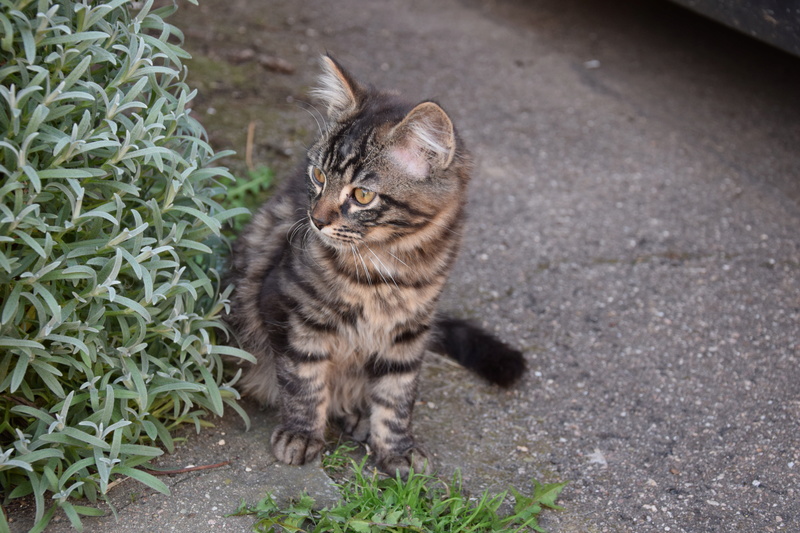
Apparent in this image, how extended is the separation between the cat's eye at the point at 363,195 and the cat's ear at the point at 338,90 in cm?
34

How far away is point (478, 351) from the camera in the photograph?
3523 mm

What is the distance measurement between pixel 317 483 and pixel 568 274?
1.97 meters

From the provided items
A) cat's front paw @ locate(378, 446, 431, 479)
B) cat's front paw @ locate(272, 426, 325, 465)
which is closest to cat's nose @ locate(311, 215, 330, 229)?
cat's front paw @ locate(272, 426, 325, 465)

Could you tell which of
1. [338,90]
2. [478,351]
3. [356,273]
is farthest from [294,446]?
[338,90]

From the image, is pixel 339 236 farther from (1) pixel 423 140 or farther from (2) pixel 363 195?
(1) pixel 423 140

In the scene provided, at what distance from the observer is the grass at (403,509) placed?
8.58 ft

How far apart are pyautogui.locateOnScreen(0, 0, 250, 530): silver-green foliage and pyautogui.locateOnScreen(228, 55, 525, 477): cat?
0.95 feet

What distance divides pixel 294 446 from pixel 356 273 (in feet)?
2.29

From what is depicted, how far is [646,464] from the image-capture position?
3.12m

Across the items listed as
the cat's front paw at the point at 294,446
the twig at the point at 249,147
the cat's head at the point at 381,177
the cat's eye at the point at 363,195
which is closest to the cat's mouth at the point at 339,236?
the cat's head at the point at 381,177

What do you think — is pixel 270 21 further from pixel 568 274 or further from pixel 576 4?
pixel 568 274

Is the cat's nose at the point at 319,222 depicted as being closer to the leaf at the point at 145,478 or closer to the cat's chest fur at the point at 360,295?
the cat's chest fur at the point at 360,295

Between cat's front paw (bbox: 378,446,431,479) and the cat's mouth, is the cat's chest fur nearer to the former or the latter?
the cat's mouth

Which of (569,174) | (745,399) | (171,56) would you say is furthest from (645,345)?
(171,56)
